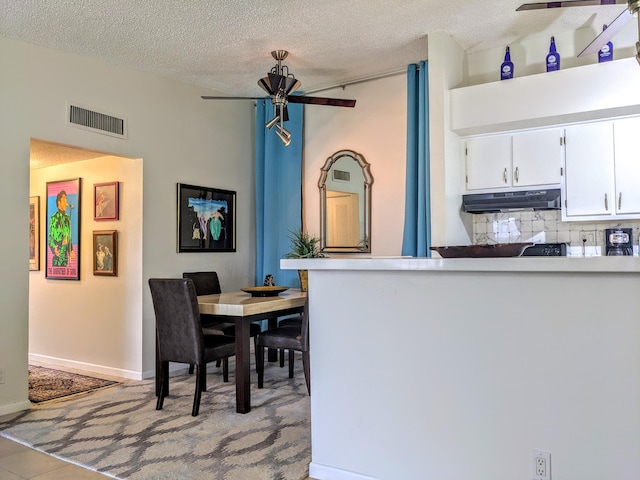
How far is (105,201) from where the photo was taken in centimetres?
482

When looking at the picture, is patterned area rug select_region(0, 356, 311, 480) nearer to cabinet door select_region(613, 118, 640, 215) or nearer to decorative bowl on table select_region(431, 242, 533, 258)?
decorative bowl on table select_region(431, 242, 533, 258)

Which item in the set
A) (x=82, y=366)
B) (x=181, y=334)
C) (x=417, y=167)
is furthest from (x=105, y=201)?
(x=417, y=167)

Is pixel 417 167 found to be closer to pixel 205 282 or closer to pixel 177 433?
pixel 205 282

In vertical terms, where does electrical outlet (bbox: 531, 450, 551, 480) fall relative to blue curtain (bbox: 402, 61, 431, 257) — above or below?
below

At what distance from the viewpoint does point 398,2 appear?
11.2 ft

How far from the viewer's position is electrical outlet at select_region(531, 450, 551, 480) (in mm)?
1905

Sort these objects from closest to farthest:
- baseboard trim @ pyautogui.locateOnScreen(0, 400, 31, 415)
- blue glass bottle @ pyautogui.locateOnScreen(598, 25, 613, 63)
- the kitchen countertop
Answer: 1. the kitchen countertop
2. baseboard trim @ pyautogui.locateOnScreen(0, 400, 31, 415)
3. blue glass bottle @ pyautogui.locateOnScreen(598, 25, 613, 63)

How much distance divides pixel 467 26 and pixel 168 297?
9.77 feet

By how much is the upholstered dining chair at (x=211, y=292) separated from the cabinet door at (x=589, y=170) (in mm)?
2777

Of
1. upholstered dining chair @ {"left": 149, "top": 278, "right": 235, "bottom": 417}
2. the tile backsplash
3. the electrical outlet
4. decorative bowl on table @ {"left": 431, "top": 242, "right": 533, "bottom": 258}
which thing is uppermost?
the tile backsplash

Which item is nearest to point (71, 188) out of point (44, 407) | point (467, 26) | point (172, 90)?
point (172, 90)

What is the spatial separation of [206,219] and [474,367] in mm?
3671

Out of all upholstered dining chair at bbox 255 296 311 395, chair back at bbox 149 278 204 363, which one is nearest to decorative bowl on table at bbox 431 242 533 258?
upholstered dining chair at bbox 255 296 311 395

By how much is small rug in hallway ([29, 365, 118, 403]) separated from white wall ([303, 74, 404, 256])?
2.54 meters
